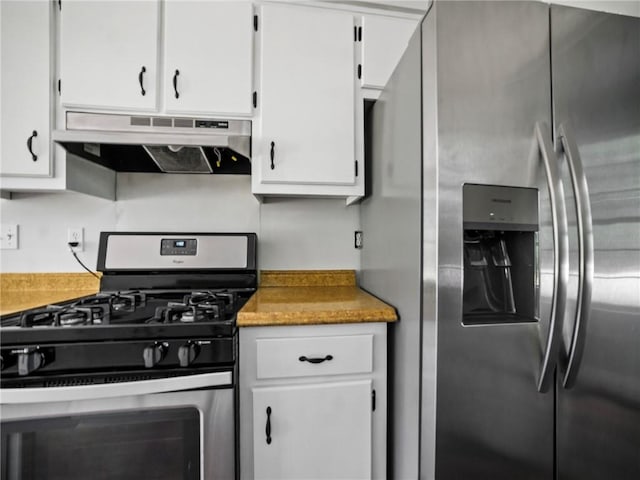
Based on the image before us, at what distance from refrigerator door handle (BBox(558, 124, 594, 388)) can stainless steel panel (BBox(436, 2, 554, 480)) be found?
0.25ft

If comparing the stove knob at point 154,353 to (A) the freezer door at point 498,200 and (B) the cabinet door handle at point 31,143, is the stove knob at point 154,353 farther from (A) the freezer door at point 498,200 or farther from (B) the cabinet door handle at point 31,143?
(B) the cabinet door handle at point 31,143

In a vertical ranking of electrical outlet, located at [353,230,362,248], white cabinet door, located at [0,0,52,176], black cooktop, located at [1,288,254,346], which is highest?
white cabinet door, located at [0,0,52,176]

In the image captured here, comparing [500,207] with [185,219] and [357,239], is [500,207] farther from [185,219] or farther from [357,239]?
[185,219]

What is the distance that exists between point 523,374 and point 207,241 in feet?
4.59

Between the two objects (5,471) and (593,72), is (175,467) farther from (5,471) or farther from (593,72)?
(593,72)

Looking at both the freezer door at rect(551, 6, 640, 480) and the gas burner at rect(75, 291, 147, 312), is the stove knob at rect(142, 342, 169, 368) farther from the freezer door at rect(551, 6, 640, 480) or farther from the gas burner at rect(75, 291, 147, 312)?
the freezer door at rect(551, 6, 640, 480)

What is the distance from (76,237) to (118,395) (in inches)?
41.1

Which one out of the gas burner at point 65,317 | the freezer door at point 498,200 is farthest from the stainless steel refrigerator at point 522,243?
the gas burner at point 65,317

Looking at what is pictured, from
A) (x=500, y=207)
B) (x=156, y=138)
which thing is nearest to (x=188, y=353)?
(x=156, y=138)

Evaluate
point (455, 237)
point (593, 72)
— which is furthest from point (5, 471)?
point (593, 72)

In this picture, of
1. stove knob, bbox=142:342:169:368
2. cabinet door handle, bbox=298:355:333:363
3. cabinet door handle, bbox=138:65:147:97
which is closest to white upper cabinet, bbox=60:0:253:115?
cabinet door handle, bbox=138:65:147:97

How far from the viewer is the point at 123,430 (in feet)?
3.06

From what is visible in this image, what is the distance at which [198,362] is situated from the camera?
0.97 meters

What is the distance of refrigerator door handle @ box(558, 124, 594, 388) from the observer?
2.90ft
